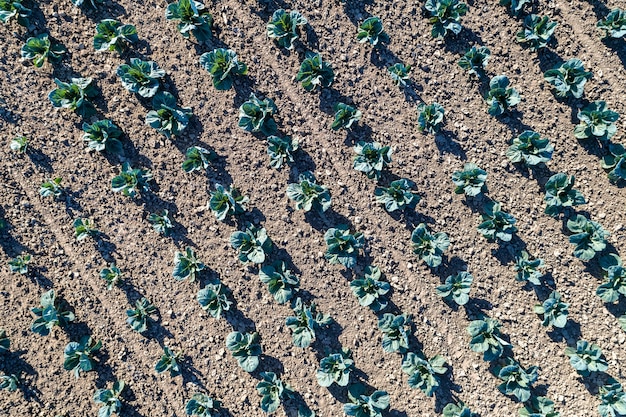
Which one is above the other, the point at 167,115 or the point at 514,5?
the point at 514,5

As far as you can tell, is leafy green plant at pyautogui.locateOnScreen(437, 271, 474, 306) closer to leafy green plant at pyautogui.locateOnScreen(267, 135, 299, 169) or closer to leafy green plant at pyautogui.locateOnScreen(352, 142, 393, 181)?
leafy green plant at pyautogui.locateOnScreen(352, 142, 393, 181)

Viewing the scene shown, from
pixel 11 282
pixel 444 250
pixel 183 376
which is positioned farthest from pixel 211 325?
pixel 444 250

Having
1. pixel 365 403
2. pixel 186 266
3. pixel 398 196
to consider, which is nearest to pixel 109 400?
pixel 186 266

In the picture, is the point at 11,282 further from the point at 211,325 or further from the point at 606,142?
the point at 606,142

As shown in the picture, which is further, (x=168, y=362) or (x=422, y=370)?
(x=168, y=362)

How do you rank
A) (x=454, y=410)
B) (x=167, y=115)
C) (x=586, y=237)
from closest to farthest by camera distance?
(x=586, y=237), (x=454, y=410), (x=167, y=115)

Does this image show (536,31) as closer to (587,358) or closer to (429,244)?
(429,244)

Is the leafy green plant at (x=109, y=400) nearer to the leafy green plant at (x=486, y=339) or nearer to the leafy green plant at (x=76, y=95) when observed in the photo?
the leafy green plant at (x=76, y=95)
